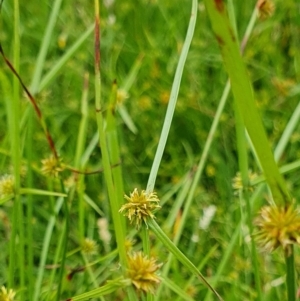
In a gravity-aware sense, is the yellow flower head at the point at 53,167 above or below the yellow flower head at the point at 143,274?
above

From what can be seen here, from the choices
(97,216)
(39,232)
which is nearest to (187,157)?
(97,216)

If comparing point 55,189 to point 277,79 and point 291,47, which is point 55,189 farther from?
point 291,47

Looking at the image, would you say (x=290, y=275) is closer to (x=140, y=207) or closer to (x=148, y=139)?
(x=140, y=207)

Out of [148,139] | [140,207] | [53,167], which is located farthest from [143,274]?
[148,139]

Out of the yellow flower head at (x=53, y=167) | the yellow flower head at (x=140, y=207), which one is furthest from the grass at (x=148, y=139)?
the yellow flower head at (x=140, y=207)


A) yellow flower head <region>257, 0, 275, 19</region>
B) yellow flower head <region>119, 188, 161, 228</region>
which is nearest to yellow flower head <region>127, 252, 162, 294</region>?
yellow flower head <region>119, 188, 161, 228</region>

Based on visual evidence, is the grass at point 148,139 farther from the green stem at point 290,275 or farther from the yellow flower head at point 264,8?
the green stem at point 290,275
